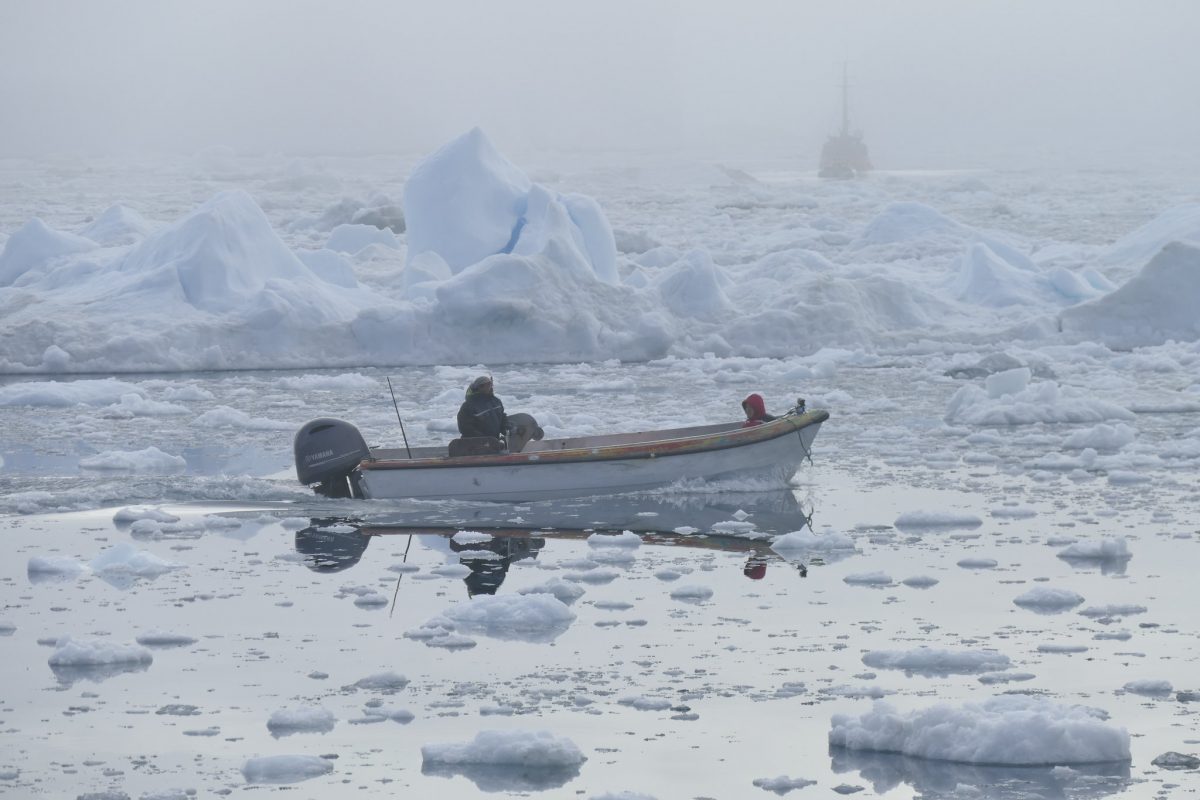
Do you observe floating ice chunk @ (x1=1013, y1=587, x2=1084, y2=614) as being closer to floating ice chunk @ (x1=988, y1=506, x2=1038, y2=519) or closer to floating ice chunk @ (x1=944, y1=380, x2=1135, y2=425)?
floating ice chunk @ (x1=988, y1=506, x2=1038, y2=519)

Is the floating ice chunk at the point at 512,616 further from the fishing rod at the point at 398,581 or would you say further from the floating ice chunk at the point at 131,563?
the floating ice chunk at the point at 131,563

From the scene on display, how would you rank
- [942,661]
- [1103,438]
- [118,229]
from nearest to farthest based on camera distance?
[942,661] → [1103,438] → [118,229]

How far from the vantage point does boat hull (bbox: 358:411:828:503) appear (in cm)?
1192

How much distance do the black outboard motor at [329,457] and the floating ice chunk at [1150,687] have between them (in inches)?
257

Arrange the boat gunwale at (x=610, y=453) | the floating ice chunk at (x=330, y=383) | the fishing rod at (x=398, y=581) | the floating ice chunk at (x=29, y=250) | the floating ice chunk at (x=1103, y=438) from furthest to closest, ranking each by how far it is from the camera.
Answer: the floating ice chunk at (x=29, y=250) < the floating ice chunk at (x=330, y=383) < the floating ice chunk at (x=1103, y=438) < the boat gunwale at (x=610, y=453) < the fishing rod at (x=398, y=581)

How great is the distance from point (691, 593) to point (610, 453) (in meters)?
3.04

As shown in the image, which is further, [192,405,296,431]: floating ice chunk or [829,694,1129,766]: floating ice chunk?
[192,405,296,431]: floating ice chunk

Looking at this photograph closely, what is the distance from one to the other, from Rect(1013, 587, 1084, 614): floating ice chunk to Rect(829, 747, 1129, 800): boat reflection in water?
2567 millimetres

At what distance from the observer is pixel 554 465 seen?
39.1 feet

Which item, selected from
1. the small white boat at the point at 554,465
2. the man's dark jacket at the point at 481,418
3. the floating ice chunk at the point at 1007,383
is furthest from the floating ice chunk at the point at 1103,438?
the man's dark jacket at the point at 481,418

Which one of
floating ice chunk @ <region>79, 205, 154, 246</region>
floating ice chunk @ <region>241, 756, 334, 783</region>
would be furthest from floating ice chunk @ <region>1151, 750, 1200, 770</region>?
floating ice chunk @ <region>79, 205, 154, 246</region>

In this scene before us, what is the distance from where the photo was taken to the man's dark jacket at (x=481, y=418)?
12.1 m

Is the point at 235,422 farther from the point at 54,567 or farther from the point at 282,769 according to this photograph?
the point at 282,769

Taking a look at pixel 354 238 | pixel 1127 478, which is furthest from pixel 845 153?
pixel 1127 478
